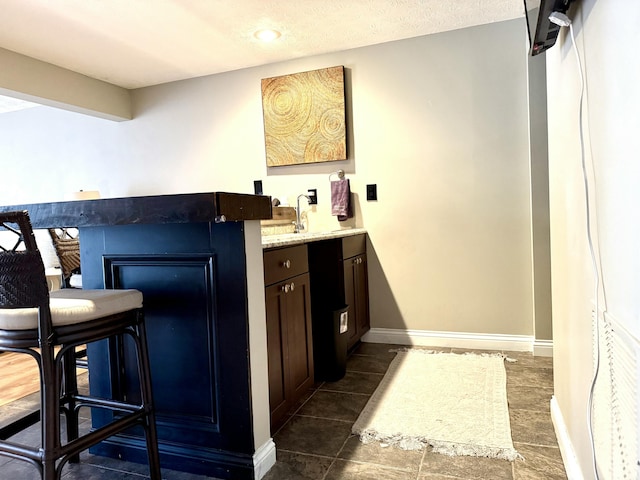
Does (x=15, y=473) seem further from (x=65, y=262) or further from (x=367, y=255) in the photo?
(x=367, y=255)

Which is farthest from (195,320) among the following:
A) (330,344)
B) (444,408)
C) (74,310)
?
(444,408)

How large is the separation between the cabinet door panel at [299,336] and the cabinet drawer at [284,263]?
0.05 meters

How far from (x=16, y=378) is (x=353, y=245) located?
2329 millimetres

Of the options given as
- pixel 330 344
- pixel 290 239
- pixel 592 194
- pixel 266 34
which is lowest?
pixel 330 344

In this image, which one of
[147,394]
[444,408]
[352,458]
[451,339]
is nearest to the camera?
[147,394]

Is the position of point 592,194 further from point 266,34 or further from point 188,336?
point 266,34

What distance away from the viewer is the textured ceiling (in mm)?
2512

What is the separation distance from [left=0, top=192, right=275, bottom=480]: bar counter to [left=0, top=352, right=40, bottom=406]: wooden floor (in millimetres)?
1231

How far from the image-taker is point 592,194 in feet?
3.43

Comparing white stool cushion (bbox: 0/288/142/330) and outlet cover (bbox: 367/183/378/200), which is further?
outlet cover (bbox: 367/183/378/200)

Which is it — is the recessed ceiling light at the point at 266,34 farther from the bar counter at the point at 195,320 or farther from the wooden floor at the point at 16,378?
the wooden floor at the point at 16,378

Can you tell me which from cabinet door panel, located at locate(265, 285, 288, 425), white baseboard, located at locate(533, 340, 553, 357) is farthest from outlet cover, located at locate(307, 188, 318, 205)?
white baseboard, located at locate(533, 340, 553, 357)

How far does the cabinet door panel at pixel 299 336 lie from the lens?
198cm

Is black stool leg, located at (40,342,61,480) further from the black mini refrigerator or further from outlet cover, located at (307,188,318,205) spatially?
outlet cover, located at (307,188,318,205)
